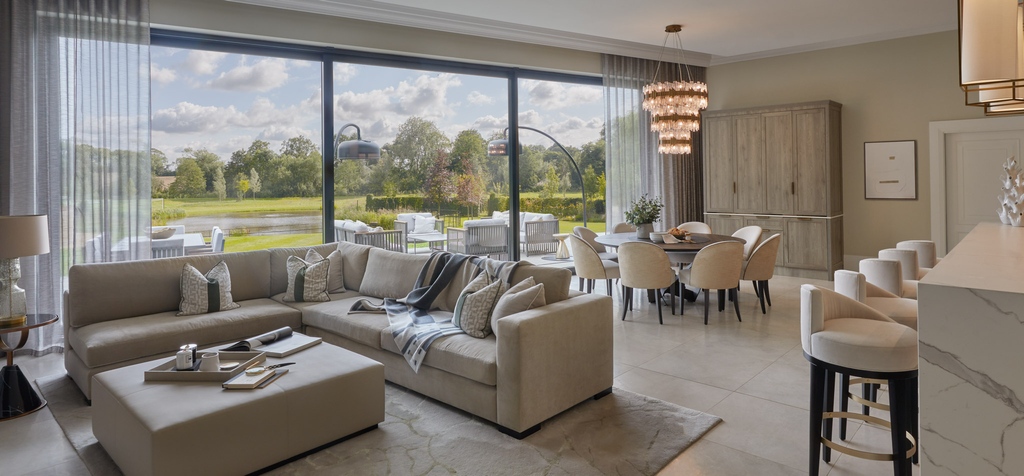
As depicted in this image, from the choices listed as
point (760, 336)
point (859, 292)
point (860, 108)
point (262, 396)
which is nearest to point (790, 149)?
point (860, 108)

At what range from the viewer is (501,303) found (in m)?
3.43

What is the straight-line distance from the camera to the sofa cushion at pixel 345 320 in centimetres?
388

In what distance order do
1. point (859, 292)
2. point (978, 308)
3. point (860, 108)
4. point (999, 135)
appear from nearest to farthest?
point (978, 308) → point (859, 292) → point (999, 135) → point (860, 108)

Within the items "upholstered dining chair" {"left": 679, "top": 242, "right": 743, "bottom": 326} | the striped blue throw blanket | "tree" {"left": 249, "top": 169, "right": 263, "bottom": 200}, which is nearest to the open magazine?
the striped blue throw blanket

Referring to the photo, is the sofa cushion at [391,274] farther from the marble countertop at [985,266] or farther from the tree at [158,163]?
the marble countertop at [985,266]

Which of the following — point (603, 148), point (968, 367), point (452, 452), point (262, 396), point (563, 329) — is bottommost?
point (452, 452)

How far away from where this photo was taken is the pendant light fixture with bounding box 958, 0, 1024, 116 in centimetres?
165

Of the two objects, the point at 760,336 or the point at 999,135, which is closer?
the point at 760,336

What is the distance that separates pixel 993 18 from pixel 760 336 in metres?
3.59

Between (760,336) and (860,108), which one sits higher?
(860,108)

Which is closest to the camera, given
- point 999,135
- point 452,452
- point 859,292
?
point 859,292

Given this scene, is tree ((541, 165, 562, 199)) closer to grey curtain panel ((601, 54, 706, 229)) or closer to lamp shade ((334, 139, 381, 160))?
grey curtain panel ((601, 54, 706, 229))

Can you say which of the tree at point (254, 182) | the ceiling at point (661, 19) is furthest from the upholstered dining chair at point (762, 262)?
the tree at point (254, 182)

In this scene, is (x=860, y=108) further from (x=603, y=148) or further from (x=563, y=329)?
(x=563, y=329)
